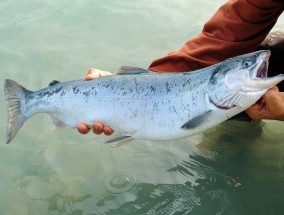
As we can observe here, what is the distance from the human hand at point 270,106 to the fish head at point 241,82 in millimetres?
282

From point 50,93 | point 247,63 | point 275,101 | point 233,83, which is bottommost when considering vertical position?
point 50,93

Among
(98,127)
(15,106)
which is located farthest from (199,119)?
(15,106)

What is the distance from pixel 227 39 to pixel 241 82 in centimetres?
113

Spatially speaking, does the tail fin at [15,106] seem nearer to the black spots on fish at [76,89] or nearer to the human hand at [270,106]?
the black spots on fish at [76,89]

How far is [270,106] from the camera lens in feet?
9.95

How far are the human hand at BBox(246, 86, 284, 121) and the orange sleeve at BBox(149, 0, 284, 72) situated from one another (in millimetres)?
714

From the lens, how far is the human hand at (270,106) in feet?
9.76

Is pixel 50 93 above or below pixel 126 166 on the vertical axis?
above

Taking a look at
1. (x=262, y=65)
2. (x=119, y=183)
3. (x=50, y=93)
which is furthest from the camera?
(x=119, y=183)

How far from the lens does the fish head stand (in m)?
2.69

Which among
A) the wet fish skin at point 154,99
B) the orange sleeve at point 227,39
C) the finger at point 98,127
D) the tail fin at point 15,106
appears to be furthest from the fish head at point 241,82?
the tail fin at point 15,106

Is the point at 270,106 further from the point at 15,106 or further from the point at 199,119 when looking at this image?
the point at 15,106

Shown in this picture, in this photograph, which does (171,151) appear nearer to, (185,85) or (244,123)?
(244,123)

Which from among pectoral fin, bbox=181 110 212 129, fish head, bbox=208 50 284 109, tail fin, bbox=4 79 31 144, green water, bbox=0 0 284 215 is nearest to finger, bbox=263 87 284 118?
fish head, bbox=208 50 284 109
